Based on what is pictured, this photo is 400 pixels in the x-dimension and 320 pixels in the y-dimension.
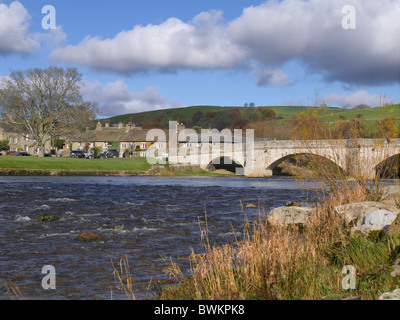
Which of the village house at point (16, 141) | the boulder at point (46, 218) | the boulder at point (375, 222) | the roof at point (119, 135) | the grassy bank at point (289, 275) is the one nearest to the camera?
the grassy bank at point (289, 275)

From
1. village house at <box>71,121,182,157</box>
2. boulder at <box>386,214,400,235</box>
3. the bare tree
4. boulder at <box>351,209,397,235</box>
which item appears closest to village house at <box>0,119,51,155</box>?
village house at <box>71,121,182,157</box>

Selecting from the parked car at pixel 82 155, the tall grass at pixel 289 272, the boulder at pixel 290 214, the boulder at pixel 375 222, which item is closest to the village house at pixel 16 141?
the parked car at pixel 82 155

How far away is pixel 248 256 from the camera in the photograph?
670 centimetres

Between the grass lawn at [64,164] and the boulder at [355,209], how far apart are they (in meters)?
37.0

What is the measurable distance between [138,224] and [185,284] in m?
8.05

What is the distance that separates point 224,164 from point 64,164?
29429 mm

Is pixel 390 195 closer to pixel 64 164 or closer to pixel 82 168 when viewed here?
pixel 82 168

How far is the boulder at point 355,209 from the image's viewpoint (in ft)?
33.2

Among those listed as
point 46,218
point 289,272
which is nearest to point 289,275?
point 289,272

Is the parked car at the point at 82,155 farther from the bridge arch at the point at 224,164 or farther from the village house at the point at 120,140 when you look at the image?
the bridge arch at the point at 224,164

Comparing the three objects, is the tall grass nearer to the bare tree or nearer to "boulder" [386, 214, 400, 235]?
"boulder" [386, 214, 400, 235]

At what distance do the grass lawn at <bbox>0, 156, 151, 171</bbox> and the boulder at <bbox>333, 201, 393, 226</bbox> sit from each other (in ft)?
121
